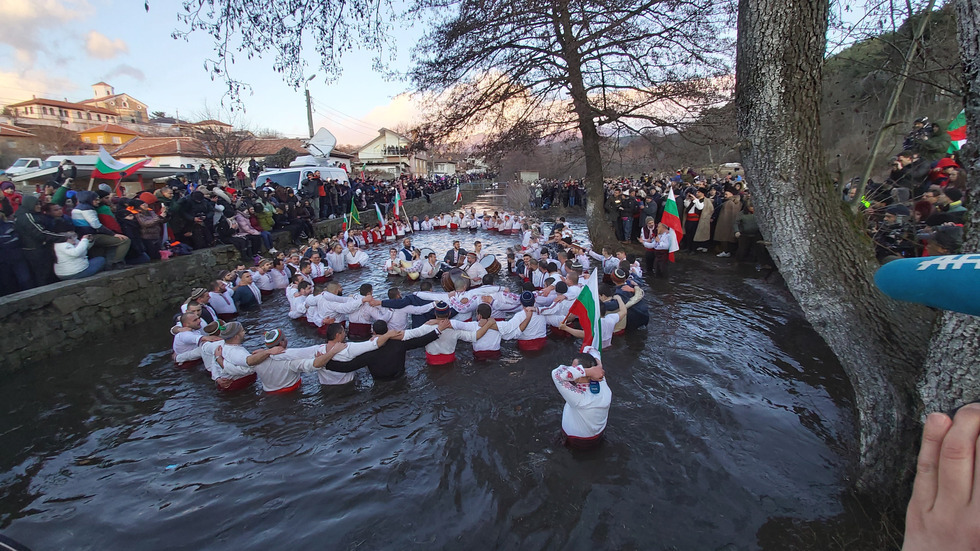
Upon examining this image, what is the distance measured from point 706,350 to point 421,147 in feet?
31.3

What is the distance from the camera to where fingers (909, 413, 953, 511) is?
0.95 metres

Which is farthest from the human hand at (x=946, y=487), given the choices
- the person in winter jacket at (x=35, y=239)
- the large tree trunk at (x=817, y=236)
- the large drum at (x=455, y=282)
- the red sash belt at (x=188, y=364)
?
the person in winter jacket at (x=35, y=239)

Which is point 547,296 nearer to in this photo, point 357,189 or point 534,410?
point 534,410

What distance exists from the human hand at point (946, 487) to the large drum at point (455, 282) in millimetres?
7602

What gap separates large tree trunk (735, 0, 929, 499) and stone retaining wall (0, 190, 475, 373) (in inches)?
416

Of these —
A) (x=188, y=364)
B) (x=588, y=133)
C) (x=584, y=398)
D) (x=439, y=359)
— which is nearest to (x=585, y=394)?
(x=584, y=398)

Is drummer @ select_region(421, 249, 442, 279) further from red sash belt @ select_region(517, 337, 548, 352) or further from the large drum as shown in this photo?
red sash belt @ select_region(517, 337, 548, 352)

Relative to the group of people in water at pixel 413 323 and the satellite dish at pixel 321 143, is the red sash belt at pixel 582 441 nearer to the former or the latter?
the group of people in water at pixel 413 323

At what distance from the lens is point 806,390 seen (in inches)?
229

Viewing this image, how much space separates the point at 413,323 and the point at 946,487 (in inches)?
284

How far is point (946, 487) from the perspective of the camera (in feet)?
3.05

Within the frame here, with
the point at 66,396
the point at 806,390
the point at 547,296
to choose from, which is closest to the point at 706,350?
the point at 806,390

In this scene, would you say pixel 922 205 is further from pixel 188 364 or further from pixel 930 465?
pixel 188 364

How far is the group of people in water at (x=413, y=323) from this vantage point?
5.72 metres
